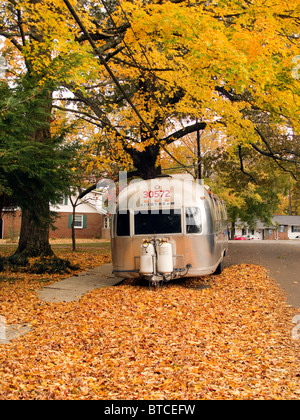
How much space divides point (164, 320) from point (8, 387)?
353 centimetres

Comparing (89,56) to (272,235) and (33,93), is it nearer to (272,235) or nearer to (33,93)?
(33,93)

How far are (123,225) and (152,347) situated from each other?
5778mm

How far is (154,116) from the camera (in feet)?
62.8

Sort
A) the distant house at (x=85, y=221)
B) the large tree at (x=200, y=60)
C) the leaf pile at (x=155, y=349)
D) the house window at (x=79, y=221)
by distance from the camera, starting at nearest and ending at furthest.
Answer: the leaf pile at (x=155, y=349) < the large tree at (x=200, y=60) < the distant house at (x=85, y=221) < the house window at (x=79, y=221)

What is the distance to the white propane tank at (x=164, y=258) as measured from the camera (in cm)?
1092

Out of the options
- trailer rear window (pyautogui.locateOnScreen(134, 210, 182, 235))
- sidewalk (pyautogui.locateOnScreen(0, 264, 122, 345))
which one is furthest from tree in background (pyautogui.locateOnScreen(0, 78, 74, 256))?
trailer rear window (pyautogui.locateOnScreen(134, 210, 182, 235))

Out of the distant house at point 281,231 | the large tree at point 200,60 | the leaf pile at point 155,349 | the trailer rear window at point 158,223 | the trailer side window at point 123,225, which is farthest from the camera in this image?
the distant house at point 281,231

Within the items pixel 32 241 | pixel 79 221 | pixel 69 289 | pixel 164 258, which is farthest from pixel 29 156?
pixel 79 221

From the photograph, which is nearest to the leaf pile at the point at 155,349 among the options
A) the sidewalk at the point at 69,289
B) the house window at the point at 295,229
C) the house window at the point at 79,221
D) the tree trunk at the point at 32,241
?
the sidewalk at the point at 69,289

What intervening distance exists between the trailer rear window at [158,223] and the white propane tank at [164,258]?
0.73 metres

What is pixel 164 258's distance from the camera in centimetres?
1095

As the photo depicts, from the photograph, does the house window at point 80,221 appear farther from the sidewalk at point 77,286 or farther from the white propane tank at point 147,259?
the white propane tank at point 147,259

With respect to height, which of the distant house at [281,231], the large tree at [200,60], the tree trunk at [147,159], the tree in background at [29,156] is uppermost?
the large tree at [200,60]
